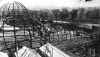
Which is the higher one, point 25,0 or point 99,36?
point 25,0

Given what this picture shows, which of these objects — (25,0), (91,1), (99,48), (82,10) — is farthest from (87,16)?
(99,48)

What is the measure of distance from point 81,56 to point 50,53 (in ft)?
3.82

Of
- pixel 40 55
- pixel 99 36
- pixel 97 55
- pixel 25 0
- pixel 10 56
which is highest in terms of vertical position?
pixel 25 0

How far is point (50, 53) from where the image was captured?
5273 millimetres

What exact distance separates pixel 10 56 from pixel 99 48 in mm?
4572

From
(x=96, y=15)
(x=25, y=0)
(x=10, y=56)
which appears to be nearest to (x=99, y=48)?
(x=10, y=56)

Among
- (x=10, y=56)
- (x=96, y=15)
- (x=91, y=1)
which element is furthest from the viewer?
(x=96, y=15)

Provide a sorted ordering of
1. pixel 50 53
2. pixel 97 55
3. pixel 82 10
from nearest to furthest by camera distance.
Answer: pixel 97 55 → pixel 50 53 → pixel 82 10

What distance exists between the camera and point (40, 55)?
5.52 meters

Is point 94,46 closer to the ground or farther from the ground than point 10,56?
farther from the ground

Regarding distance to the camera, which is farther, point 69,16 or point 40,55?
point 69,16

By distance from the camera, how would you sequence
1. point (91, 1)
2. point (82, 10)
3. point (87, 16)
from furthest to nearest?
point (82, 10) → point (87, 16) → point (91, 1)

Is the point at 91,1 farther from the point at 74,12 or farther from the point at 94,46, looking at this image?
the point at 74,12

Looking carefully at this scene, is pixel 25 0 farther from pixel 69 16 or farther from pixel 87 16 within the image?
pixel 69 16
